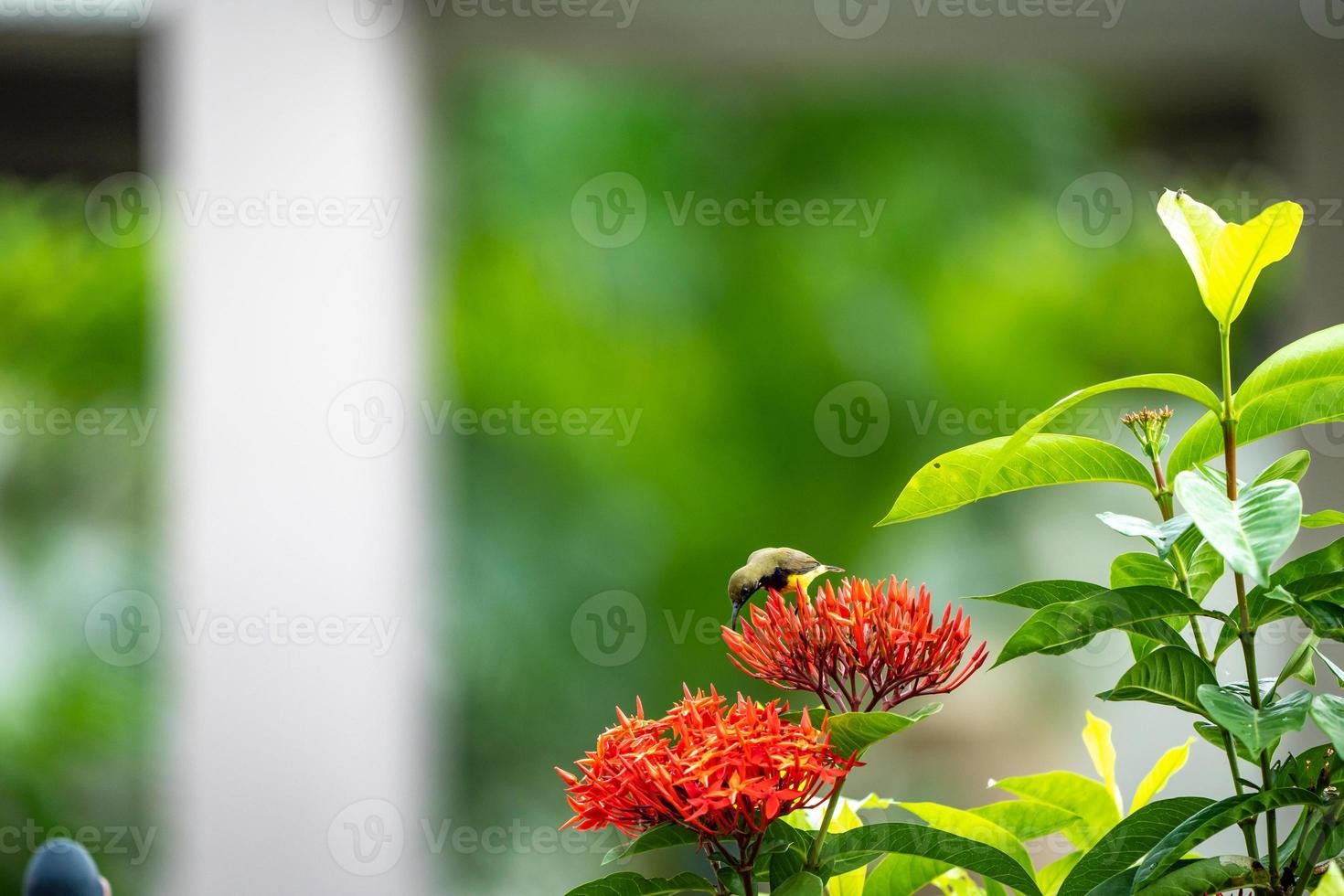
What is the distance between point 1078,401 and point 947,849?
0.20m

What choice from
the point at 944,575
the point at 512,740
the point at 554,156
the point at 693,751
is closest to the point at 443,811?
the point at 512,740

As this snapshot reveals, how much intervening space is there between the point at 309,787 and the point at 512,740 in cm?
114

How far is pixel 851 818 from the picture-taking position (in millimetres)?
637

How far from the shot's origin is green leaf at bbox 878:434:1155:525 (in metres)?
0.53
